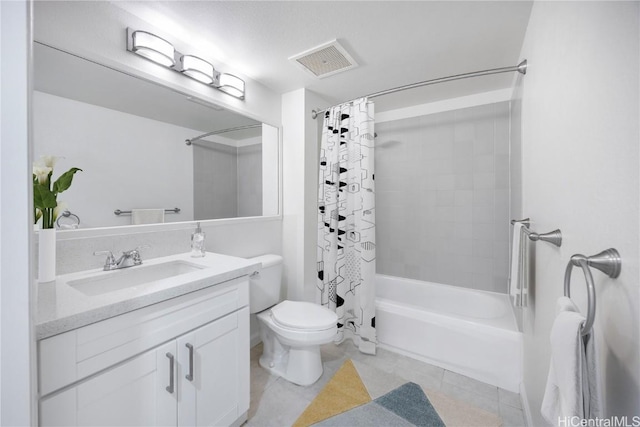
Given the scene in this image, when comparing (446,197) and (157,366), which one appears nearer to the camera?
(157,366)

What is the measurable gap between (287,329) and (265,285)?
0.39m

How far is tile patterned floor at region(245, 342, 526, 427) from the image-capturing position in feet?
5.15

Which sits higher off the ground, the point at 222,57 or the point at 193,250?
the point at 222,57

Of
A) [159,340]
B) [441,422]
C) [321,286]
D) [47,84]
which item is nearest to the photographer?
→ [159,340]

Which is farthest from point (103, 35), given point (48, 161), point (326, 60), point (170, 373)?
point (170, 373)

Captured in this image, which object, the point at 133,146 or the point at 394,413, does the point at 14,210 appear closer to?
the point at 133,146

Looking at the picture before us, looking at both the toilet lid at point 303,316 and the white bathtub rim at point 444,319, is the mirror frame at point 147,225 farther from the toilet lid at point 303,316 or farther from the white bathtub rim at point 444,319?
the white bathtub rim at point 444,319

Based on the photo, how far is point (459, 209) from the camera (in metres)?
2.66

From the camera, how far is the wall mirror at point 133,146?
4.10 feet

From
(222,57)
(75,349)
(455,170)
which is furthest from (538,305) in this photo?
(222,57)

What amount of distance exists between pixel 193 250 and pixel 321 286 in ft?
3.94

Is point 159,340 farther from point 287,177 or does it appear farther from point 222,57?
point 222,57

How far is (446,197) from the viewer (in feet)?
8.94

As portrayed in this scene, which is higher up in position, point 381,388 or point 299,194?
point 299,194
